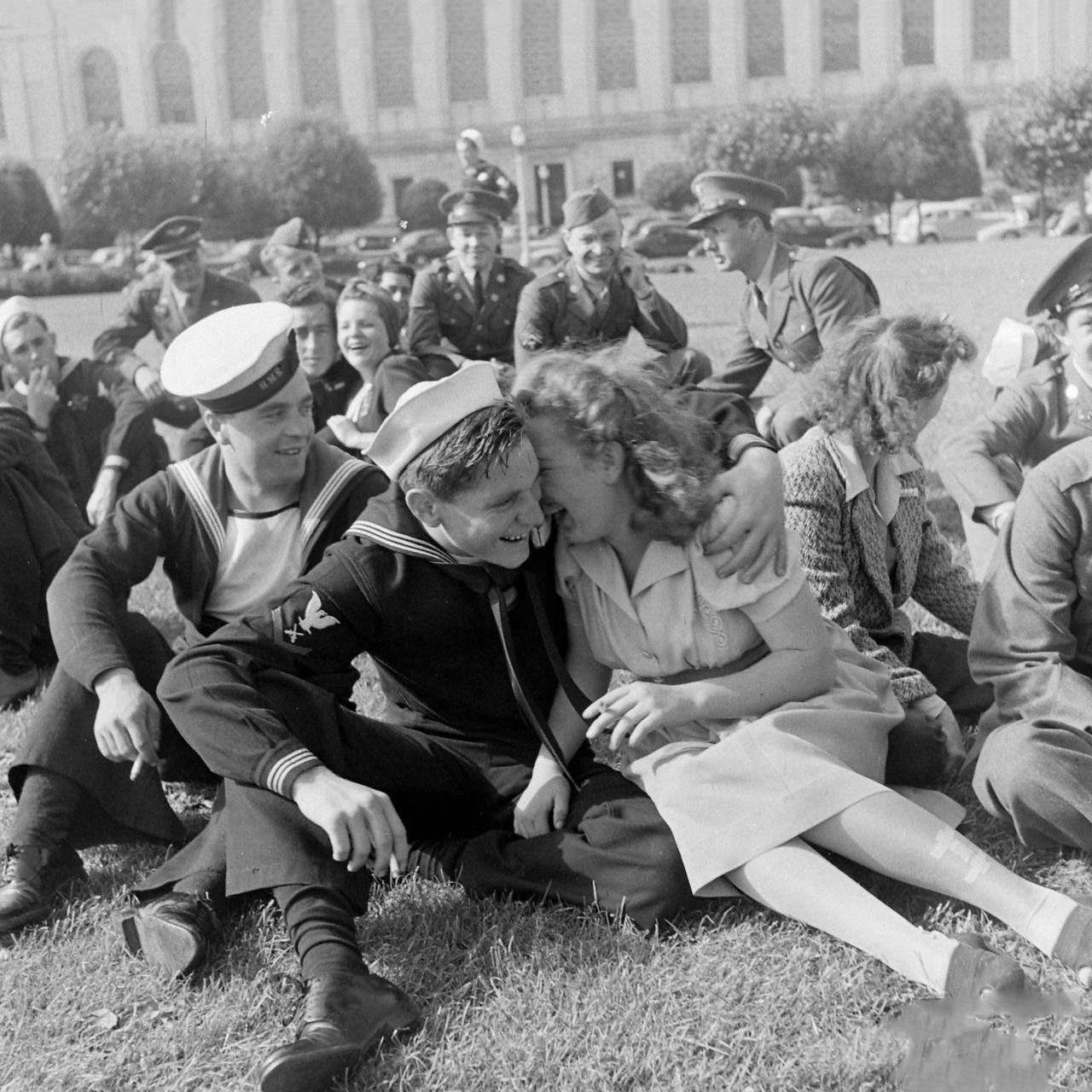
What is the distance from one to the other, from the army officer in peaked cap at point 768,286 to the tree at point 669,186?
25047 millimetres

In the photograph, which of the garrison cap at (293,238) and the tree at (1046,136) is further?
the tree at (1046,136)

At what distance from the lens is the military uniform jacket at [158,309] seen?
850 centimetres

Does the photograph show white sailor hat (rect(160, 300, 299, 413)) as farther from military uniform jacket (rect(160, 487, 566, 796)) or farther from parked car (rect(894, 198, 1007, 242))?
parked car (rect(894, 198, 1007, 242))

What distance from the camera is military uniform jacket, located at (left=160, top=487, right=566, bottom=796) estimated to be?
301cm

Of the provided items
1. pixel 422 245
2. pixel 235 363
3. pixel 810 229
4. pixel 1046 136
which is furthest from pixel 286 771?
pixel 810 229

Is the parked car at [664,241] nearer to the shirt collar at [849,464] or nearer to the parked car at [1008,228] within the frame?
the parked car at [1008,228]

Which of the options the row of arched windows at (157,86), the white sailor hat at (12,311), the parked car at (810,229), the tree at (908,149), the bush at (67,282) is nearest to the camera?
the white sailor hat at (12,311)

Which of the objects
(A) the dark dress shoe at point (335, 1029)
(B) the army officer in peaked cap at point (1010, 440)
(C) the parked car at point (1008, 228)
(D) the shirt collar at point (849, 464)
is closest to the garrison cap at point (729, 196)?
(B) the army officer in peaked cap at point (1010, 440)

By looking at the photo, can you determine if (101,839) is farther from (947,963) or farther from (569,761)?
(947,963)

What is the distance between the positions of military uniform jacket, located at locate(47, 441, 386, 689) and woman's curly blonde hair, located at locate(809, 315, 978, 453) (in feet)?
4.29

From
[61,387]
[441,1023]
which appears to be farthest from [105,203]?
[441,1023]

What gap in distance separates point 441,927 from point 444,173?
3232 centimetres

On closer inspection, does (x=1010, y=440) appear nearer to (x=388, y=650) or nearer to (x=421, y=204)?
(x=388, y=650)

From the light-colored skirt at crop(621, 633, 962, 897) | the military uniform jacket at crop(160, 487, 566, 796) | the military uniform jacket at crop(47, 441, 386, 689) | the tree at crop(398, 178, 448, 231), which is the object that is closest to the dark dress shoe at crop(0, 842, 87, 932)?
the military uniform jacket at crop(47, 441, 386, 689)
